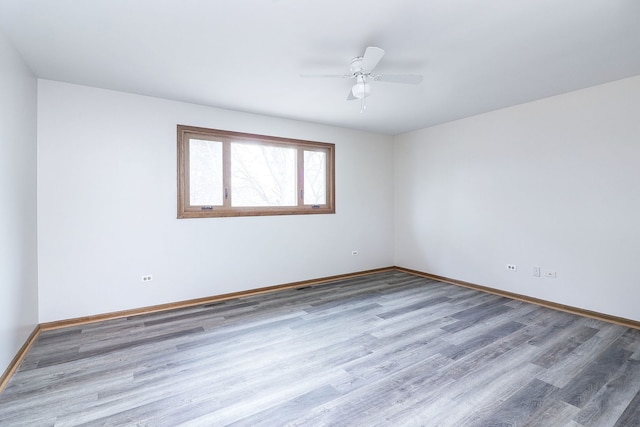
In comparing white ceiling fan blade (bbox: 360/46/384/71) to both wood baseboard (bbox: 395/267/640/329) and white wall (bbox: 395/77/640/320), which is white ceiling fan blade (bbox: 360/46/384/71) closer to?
white wall (bbox: 395/77/640/320)

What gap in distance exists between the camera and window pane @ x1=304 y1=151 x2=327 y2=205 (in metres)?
4.66

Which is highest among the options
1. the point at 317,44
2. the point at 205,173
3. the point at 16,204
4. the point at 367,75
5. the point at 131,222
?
the point at 317,44

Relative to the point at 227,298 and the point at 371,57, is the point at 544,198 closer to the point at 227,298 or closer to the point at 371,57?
the point at 371,57

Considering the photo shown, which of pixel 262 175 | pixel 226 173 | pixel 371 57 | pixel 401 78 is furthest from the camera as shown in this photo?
pixel 262 175

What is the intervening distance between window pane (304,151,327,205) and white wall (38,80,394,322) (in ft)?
1.00

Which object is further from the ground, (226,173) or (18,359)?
(226,173)

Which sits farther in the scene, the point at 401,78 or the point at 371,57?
the point at 401,78

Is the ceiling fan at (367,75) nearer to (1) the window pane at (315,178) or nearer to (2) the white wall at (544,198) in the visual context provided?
→ (1) the window pane at (315,178)

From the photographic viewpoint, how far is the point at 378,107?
12.6 feet

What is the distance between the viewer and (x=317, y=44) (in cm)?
230

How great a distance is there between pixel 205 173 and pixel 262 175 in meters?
0.80

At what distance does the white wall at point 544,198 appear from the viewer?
9.96ft

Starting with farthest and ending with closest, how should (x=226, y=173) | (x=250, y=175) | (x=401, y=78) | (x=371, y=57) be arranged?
(x=250, y=175) < (x=226, y=173) < (x=401, y=78) < (x=371, y=57)

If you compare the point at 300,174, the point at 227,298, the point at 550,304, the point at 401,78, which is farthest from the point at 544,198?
the point at 227,298
